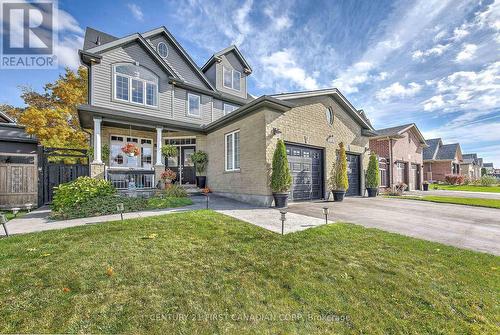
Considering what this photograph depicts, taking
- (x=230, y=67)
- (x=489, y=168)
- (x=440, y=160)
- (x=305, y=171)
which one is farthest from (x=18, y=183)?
(x=489, y=168)

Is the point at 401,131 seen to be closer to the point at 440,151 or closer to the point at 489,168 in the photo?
the point at 440,151

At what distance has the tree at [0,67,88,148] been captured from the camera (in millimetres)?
15539

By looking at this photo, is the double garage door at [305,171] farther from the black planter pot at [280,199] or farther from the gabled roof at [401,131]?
the gabled roof at [401,131]

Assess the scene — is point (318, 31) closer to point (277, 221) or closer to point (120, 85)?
point (277, 221)

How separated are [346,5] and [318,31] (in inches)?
59.3

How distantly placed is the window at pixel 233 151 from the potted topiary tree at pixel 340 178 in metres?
5.14

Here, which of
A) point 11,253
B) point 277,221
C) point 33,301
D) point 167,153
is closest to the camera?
point 33,301

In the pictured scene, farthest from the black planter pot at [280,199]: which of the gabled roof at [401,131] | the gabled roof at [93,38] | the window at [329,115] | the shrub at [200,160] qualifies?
the gabled roof at [93,38]

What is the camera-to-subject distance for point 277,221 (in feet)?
18.8

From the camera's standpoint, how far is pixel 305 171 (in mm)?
10250

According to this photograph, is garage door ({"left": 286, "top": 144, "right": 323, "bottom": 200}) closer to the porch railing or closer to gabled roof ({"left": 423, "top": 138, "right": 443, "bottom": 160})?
the porch railing

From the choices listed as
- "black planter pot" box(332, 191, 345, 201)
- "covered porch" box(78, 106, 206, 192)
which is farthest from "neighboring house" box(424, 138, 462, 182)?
"covered porch" box(78, 106, 206, 192)

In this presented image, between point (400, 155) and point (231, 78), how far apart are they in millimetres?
16107

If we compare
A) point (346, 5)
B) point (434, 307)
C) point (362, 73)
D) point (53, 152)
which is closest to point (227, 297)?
point (434, 307)
